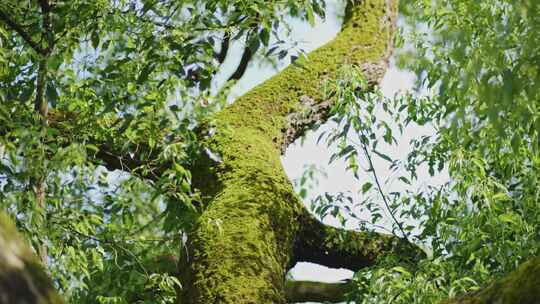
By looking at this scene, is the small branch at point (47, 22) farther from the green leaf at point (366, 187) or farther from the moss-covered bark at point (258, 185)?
the green leaf at point (366, 187)

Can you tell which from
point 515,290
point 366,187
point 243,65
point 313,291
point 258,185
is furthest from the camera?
point 243,65

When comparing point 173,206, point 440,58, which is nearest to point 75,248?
point 173,206

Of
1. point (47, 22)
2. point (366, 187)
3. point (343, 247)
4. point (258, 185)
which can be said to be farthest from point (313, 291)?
point (47, 22)

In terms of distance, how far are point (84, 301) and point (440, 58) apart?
3.29 metres

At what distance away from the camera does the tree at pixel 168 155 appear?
4.55m

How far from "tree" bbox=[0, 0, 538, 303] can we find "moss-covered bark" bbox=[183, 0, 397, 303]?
0.5 inches

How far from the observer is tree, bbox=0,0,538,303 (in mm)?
4551

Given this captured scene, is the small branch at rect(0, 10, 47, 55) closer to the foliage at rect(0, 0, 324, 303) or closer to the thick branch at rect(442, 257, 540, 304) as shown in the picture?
the foliage at rect(0, 0, 324, 303)

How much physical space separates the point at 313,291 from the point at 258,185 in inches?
80.1

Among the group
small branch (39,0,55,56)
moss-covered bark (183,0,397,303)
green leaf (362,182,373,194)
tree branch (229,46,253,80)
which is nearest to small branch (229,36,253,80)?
tree branch (229,46,253,80)

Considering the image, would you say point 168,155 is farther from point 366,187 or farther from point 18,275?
point 18,275

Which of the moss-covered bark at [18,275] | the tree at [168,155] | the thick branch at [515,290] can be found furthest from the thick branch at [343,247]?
the moss-covered bark at [18,275]

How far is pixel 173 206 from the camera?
4.58 meters

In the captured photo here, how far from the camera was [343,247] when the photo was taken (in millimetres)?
6375
